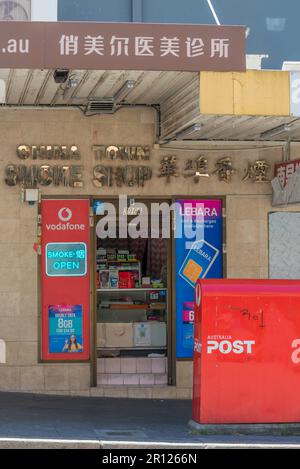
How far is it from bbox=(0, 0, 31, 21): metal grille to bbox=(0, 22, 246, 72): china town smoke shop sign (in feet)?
11.2

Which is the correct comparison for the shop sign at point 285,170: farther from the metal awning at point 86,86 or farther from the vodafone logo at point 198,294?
the vodafone logo at point 198,294

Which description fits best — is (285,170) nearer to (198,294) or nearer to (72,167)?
(72,167)

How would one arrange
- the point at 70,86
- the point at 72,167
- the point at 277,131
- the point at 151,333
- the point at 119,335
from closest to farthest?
the point at 70,86, the point at 277,131, the point at 72,167, the point at 119,335, the point at 151,333

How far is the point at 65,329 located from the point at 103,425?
2.84 m

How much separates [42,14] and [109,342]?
505 cm

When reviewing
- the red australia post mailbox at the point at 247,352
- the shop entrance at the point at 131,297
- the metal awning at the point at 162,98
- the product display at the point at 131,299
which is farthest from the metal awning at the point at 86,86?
the red australia post mailbox at the point at 247,352

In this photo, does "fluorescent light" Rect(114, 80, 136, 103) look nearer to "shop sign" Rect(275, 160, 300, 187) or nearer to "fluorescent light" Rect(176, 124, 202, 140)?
"fluorescent light" Rect(176, 124, 202, 140)

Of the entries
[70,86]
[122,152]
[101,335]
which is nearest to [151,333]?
[101,335]

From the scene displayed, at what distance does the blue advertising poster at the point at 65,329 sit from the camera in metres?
14.2

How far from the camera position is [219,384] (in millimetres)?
10969

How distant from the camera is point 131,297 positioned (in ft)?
48.2

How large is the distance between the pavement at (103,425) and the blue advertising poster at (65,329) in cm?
74
